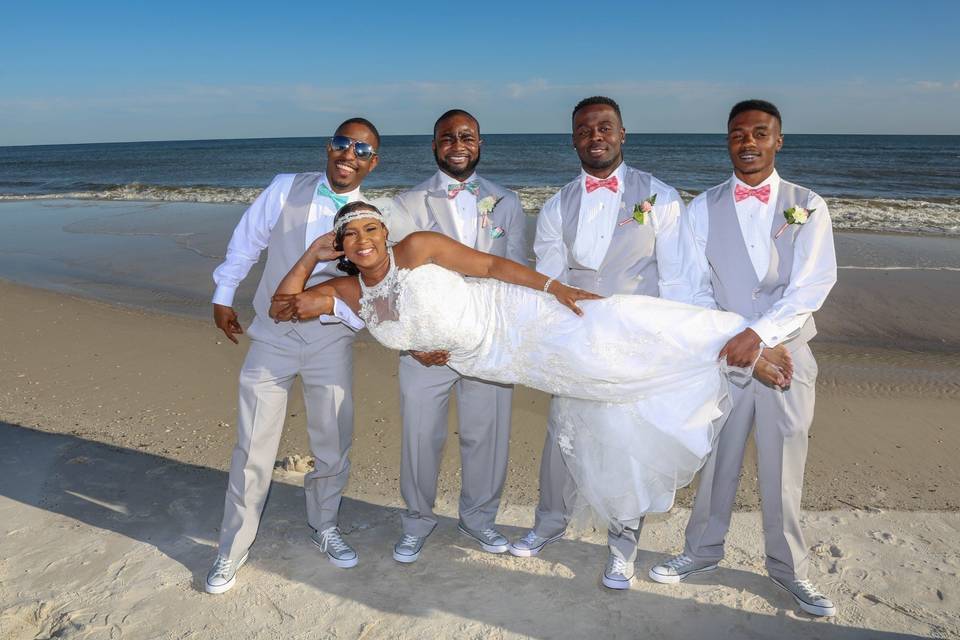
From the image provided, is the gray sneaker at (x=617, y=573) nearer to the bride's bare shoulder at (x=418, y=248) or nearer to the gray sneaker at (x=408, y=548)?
the gray sneaker at (x=408, y=548)

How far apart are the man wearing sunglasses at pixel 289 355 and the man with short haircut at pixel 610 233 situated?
1.06 meters

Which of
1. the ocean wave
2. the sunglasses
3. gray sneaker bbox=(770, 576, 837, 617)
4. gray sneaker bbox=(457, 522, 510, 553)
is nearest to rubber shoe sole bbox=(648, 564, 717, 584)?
gray sneaker bbox=(770, 576, 837, 617)

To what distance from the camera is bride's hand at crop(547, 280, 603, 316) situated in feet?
11.3

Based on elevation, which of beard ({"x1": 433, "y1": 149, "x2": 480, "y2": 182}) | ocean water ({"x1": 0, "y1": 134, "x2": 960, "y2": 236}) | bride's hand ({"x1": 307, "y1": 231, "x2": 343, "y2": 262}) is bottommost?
ocean water ({"x1": 0, "y1": 134, "x2": 960, "y2": 236})

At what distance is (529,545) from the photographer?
3.97 meters

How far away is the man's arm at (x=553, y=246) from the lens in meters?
3.89

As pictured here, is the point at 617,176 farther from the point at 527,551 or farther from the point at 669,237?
the point at 527,551

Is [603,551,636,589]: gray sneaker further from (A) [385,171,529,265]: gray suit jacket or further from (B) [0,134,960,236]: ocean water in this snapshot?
(B) [0,134,960,236]: ocean water

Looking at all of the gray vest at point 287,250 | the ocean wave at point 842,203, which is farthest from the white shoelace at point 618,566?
the ocean wave at point 842,203

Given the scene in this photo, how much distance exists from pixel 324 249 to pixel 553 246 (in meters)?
1.19

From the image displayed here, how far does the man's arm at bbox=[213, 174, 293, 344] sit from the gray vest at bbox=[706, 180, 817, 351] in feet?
7.14

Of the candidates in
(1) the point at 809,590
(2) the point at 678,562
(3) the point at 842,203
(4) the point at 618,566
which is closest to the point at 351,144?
(4) the point at 618,566

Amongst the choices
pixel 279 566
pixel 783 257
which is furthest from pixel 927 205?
pixel 279 566

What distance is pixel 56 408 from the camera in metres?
5.92
